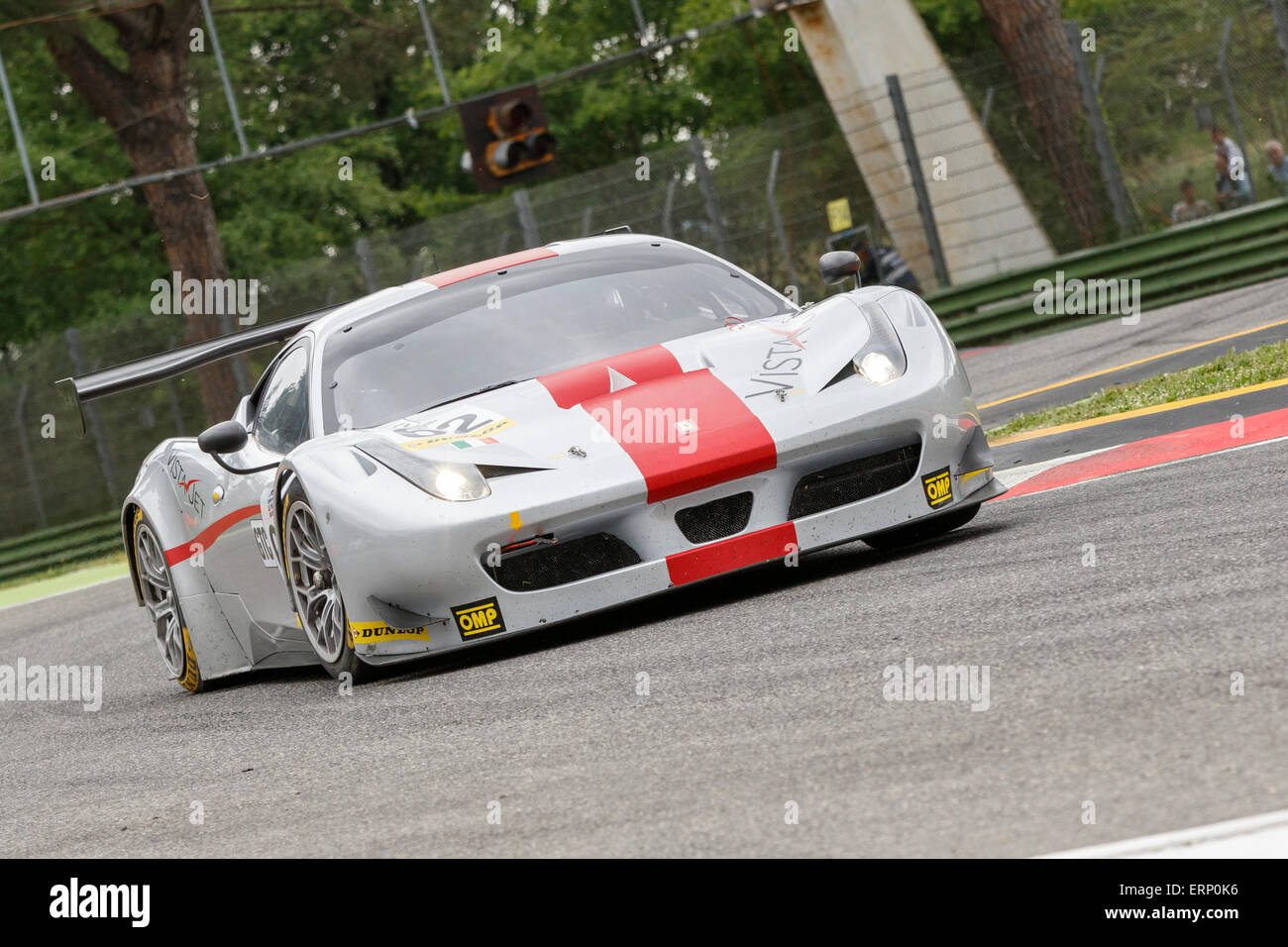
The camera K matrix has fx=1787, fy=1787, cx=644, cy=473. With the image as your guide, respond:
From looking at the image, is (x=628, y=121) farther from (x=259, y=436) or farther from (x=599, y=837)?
(x=599, y=837)

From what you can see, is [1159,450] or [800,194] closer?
[1159,450]

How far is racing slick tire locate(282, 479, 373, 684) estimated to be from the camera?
5.83 meters

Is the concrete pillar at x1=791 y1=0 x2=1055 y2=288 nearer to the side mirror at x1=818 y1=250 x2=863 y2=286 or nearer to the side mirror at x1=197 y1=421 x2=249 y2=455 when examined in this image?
the side mirror at x1=818 y1=250 x2=863 y2=286

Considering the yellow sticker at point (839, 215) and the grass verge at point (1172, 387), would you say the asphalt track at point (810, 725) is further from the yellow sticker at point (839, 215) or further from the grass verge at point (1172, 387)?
the yellow sticker at point (839, 215)

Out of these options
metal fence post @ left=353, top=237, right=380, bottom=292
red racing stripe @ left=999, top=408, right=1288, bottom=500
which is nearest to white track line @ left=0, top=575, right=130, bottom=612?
metal fence post @ left=353, top=237, right=380, bottom=292

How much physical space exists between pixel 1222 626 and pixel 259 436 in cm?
425

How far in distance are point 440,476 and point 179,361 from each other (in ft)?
8.18

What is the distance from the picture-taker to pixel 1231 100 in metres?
16.9

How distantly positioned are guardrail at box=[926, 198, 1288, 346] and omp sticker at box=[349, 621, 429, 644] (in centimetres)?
1216

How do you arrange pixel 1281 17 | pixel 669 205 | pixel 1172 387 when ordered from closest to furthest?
pixel 1172 387, pixel 1281 17, pixel 669 205

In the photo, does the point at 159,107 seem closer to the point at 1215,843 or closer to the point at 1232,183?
the point at 1232,183

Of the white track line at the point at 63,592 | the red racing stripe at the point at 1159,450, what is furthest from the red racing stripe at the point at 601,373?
the white track line at the point at 63,592

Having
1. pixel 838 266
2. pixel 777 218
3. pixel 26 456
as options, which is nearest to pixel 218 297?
pixel 26 456
